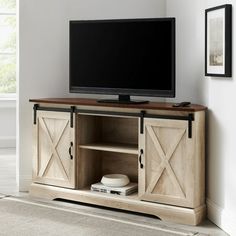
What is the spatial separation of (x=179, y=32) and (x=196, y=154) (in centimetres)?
116

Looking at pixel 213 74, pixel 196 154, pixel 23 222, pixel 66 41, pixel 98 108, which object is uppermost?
pixel 66 41

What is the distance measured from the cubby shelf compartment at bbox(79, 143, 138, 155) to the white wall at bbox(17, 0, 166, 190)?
2.28 feet

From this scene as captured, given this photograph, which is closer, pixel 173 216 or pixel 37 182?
pixel 173 216

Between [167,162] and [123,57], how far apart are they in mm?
970

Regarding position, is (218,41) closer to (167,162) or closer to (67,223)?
(167,162)

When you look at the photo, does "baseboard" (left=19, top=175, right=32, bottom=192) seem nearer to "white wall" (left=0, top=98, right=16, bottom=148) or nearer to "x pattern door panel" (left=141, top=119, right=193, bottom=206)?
"x pattern door panel" (left=141, top=119, right=193, bottom=206)

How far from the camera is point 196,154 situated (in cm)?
373

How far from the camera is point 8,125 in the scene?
23.6 ft

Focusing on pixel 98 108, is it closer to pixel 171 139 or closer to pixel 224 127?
pixel 171 139

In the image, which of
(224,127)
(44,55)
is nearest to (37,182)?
(44,55)

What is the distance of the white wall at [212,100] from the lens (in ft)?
11.6

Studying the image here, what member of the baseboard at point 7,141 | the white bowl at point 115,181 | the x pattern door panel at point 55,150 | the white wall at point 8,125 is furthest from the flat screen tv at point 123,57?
the baseboard at point 7,141

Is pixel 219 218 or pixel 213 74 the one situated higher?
pixel 213 74

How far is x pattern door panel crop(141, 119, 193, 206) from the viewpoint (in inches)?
148
